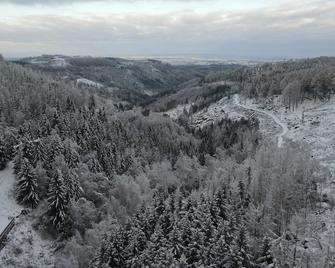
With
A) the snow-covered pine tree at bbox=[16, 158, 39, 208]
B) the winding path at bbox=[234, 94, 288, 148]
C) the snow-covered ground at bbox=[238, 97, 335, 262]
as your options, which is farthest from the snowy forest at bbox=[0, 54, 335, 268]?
the winding path at bbox=[234, 94, 288, 148]

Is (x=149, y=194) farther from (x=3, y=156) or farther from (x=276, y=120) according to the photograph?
(x=276, y=120)

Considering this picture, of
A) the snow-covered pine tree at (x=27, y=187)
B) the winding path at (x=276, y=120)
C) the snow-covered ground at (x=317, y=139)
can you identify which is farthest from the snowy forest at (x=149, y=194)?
the winding path at (x=276, y=120)

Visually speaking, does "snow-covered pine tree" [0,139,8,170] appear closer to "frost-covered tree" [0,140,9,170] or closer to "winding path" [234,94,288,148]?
"frost-covered tree" [0,140,9,170]

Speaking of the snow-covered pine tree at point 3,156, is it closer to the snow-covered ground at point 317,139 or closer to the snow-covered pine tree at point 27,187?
the snow-covered pine tree at point 27,187

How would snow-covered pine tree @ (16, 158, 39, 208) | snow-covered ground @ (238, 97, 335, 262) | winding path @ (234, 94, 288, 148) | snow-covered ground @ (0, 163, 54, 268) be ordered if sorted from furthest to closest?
1. winding path @ (234, 94, 288, 148)
2. snow-covered pine tree @ (16, 158, 39, 208)
3. snow-covered ground @ (0, 163, 54, 268)
4. snow-covered ground @ (238, 97, 335, 262)

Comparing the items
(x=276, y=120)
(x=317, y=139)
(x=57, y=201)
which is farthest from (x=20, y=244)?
(x=276, y=120)
